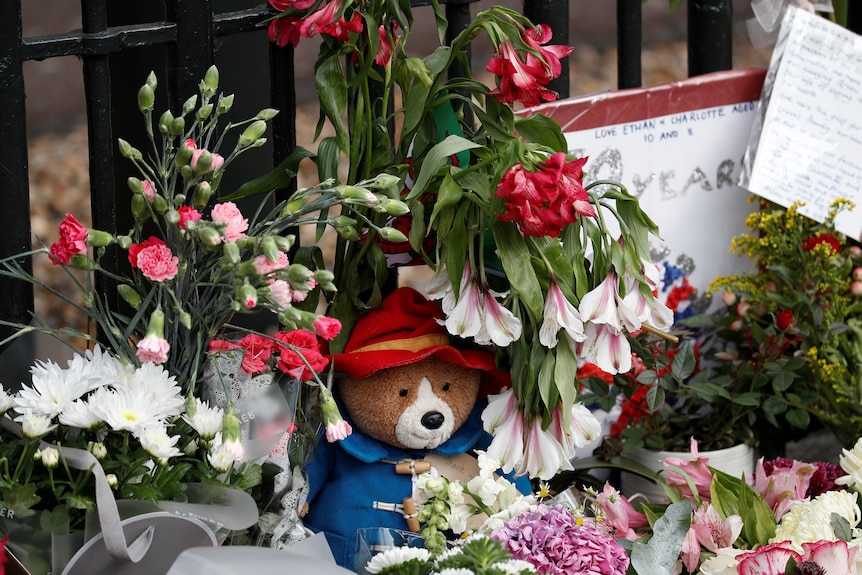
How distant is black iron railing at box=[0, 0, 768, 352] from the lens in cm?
134

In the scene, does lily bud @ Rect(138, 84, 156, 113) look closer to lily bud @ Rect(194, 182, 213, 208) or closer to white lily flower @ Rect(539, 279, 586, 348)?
lily bud @ Rect(194, 182, 213, 208)

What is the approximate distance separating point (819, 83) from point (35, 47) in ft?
4.27

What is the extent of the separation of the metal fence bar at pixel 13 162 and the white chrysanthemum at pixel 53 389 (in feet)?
0.75

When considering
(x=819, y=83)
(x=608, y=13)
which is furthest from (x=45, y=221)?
(x=608, y=13)

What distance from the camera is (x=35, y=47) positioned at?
1330mm

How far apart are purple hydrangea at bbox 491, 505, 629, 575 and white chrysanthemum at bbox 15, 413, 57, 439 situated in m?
0.50

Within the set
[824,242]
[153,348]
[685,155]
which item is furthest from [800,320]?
[153,348]

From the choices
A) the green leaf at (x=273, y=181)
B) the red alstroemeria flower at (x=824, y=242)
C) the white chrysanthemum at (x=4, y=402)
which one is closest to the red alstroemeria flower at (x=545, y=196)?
the green leaf at (x=273, y=181)

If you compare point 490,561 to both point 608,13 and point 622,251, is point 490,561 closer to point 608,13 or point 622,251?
point 622,251

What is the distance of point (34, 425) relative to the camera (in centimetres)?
111

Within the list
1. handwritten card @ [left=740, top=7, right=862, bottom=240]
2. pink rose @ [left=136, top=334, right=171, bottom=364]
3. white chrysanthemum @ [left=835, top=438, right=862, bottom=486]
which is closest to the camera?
pink rose @ [left=136, top=334, right=171, bottom=364]

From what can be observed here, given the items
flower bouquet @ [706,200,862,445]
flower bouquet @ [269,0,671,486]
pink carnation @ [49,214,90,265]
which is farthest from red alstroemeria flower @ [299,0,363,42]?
flower bouquet @ [706,200,862,445]

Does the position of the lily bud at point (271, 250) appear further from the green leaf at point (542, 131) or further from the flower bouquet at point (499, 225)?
the green leaf at point (542, 131)

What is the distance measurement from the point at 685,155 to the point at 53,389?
1.19 metres
